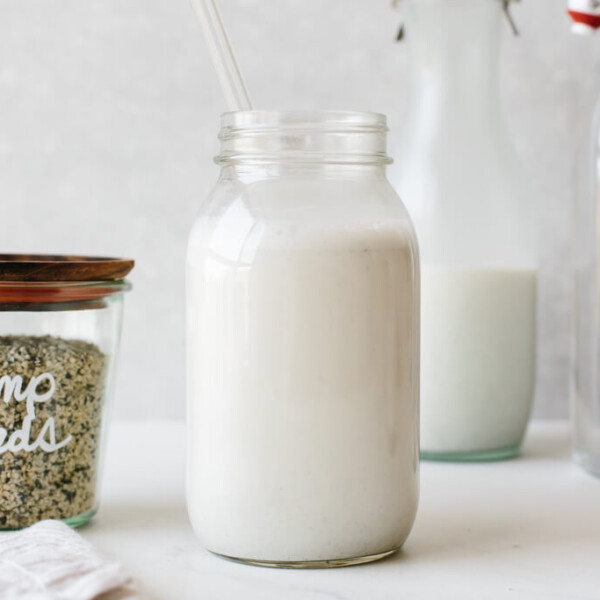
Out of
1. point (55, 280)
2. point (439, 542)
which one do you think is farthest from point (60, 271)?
point (439, 542)

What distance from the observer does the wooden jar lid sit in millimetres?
650

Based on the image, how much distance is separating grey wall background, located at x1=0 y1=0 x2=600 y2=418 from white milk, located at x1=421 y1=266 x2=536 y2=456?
0.78ft

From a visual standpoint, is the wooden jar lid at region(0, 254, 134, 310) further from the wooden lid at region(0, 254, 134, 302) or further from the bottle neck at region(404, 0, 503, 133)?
the bottle neck at region(404, 0, 503, 133)

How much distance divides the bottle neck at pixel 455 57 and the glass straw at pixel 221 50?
32 centimetres

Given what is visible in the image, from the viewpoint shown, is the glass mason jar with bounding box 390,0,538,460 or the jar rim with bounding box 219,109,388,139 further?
the glass mason jar with bounding box 390,0,538,460

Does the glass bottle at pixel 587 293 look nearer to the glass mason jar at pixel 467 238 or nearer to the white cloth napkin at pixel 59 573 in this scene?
the glass mason jar at pixel 467 238

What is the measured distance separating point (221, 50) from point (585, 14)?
0.36 metres

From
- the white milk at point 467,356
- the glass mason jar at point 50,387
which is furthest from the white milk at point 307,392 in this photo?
the white milk at point 467,356

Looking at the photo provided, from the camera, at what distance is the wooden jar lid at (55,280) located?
65 centimetres

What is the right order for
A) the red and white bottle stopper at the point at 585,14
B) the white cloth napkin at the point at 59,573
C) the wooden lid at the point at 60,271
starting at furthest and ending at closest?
Result: the red and white bottle stopper at the point at 585,14, the wooden lid at the point at 60,271, the white cloth napkin at the point at 59,573

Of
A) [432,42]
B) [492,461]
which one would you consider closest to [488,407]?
[492,461]

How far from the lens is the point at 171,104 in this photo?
114 cm

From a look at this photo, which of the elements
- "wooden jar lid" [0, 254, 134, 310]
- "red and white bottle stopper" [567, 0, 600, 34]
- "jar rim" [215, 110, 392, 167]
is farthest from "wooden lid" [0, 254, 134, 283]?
"red and white bottle stopper" [567, 0, 600, 34]

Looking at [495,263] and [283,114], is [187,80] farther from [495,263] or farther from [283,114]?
[283,114]
